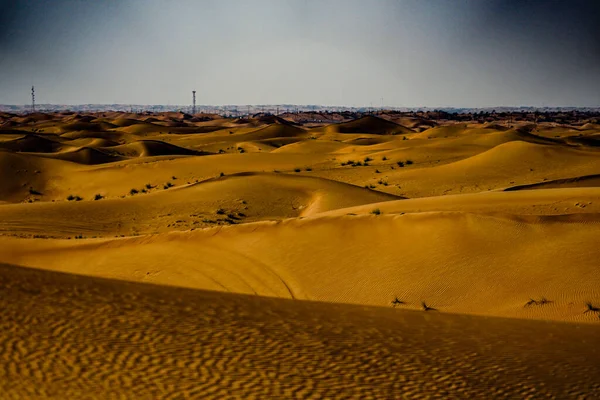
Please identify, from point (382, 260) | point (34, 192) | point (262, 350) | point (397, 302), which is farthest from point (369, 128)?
point (262, 350)

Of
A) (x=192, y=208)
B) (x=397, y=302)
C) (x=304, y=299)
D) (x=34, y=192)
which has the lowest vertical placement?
(x=34, y=192)

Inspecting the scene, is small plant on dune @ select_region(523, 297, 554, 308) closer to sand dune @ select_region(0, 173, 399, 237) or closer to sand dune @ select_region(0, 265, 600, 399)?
sand dune @ select_region(0, 265, 600, 399)

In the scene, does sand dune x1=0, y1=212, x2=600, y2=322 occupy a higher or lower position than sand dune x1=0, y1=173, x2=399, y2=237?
higher

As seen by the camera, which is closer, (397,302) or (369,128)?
(397,302)

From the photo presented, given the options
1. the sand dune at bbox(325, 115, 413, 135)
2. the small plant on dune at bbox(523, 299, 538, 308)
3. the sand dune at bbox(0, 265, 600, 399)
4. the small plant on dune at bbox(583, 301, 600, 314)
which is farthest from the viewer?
the sand dune at bbox(325, 115, 413, 135)

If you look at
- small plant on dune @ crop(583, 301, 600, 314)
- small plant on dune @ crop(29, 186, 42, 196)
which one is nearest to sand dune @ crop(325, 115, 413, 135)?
small plant on dune @ crop(29, 186, 42, 196)

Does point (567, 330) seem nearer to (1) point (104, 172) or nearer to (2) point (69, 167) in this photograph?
(1) point (104, 172)

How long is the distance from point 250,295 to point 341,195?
15.9 meters

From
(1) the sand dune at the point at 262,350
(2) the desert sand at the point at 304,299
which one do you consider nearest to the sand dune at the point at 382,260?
(2) the desert sand at the point at 304,299

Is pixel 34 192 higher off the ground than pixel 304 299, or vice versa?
pixel 304 299

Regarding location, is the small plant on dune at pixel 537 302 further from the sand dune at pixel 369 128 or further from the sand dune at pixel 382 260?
the sand dune at pixel 369 128

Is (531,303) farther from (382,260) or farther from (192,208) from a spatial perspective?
(192,208)

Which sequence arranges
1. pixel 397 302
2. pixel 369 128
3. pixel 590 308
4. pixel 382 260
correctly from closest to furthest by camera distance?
pixel 590 308, pixel 397 302, pixel 382 260, pixel 369 128

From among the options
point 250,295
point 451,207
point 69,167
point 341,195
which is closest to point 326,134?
point 69,167
